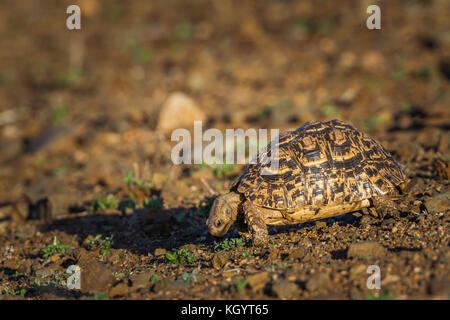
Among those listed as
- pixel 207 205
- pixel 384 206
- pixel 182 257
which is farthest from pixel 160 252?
pixel 384 206

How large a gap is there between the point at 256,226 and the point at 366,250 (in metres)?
1.07

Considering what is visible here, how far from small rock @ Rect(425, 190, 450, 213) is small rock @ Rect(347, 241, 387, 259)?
1.07m

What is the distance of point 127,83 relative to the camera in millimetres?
15000

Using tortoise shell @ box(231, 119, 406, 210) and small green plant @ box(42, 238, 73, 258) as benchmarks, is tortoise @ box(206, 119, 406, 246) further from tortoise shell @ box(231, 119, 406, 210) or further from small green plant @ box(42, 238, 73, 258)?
small green plant @ box(42, 238, 73, 258)

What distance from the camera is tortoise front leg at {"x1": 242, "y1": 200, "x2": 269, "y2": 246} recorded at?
4840 mm

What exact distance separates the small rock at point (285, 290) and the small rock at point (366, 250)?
70cm

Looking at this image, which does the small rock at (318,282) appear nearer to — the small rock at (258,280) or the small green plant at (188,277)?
the small rock at (258,280)

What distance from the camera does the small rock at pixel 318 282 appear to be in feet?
12.7

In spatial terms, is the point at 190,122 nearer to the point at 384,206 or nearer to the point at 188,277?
the point at 384,206

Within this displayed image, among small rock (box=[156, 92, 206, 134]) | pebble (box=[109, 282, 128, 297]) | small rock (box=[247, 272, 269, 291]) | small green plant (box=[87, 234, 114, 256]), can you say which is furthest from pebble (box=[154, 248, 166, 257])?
small rock (box=[156, 92, 206, 134])

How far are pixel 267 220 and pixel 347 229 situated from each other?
2.65 ft

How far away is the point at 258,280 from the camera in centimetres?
407
